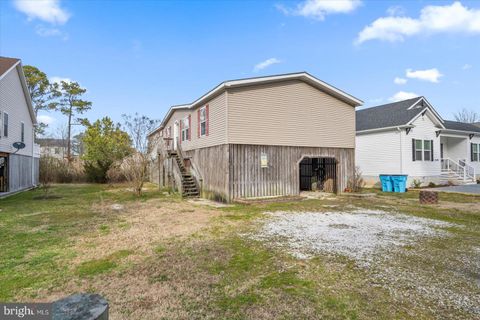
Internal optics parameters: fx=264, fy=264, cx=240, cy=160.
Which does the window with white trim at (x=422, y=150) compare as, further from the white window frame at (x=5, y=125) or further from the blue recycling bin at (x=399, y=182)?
the white window frame at (x=5, y=125)

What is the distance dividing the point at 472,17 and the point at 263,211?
15968 millimetres

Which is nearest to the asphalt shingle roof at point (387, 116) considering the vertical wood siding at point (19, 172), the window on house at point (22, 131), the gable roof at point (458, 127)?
the gable roof at point (458, 127)

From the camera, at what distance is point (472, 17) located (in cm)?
1441

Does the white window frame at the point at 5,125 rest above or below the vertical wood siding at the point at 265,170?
above

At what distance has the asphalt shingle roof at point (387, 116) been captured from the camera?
18.2 meters

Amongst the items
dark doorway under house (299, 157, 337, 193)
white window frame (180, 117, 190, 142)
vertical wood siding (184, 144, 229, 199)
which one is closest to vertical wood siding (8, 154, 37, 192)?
white window frame (180, 117, 190, 142)

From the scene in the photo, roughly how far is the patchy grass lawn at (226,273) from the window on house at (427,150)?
42.4 feet

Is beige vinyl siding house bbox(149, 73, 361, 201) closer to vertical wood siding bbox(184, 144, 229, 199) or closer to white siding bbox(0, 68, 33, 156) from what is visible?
vertical wood siding bbox(184, 144, 229, 199)

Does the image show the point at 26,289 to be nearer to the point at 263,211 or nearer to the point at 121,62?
the point at 263,211

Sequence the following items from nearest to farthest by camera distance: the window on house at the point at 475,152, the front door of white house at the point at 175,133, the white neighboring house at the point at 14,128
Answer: the white neighboring house at the point at 14,128, the front door of white house at the point at 175,133, the window on house at the point at 475,152

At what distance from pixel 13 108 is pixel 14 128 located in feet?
3.95

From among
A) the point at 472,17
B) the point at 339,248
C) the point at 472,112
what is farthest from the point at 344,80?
the point at 472,112

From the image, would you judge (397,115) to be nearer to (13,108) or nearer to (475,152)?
(475,152)

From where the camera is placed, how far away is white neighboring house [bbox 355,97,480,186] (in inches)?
705
